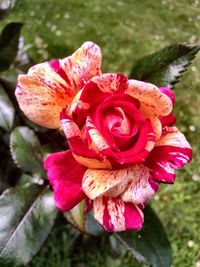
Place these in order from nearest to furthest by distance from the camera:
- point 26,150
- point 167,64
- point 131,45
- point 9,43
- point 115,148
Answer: point 115,148, point 167,64, point 26,150, point 9,43, point 131,45

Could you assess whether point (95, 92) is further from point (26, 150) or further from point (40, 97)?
point (26, 150)

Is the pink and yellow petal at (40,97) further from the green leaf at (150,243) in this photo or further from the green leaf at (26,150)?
the green leaf at (150,243)

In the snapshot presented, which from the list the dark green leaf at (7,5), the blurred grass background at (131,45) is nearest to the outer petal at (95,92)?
the dark green leaf at (7,5)

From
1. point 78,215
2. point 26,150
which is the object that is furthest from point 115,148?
point 26,150

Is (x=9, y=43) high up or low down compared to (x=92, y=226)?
up

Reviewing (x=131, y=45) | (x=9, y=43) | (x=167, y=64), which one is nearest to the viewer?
(x=167, y=64)

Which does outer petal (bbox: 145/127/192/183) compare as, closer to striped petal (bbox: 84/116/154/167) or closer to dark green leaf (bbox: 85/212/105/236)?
striped petal (bbox: 84/116/154/167)
